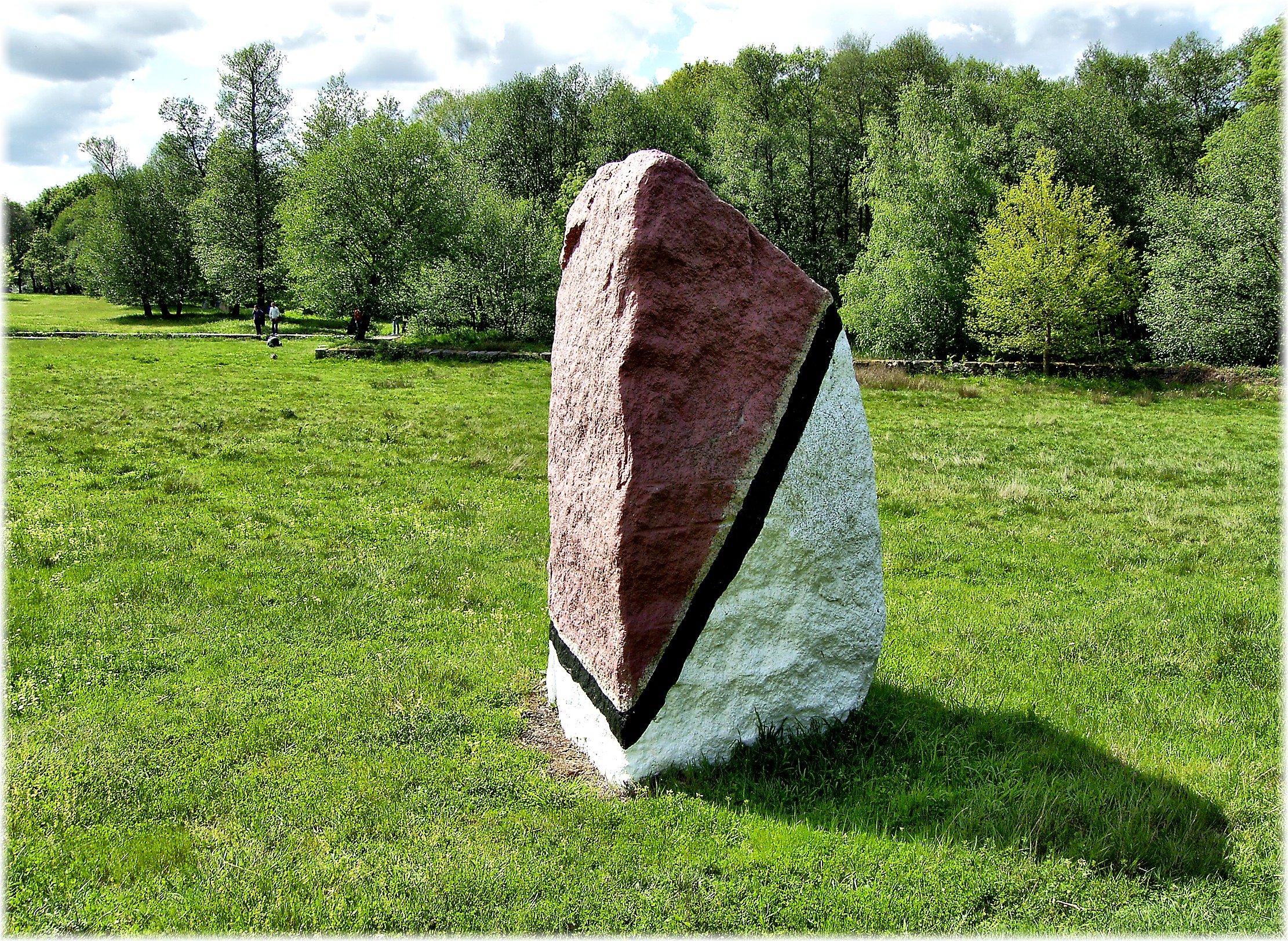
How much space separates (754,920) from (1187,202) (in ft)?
132

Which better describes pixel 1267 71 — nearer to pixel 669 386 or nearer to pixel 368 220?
pixel 368 220

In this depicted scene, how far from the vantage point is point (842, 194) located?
4912cm

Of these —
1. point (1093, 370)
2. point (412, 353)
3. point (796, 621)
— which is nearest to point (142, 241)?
point (412, 353)

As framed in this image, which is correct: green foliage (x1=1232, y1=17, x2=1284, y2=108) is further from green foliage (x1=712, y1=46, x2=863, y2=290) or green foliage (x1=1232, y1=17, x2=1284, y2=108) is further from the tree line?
green foliage (x1=712, y1=46, x2=863, y2=290)

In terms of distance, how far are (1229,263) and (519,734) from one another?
35180 millimetres

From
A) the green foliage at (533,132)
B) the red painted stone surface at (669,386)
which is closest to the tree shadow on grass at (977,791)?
the red painted stone surface at (669,386)

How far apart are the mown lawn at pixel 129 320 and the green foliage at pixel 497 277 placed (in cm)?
1121

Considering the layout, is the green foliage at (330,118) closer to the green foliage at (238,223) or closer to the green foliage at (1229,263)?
the green foliage at (238,223)

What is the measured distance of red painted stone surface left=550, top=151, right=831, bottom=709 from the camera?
4961 mm

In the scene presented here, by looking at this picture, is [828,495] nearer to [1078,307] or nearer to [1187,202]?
[1078,307]

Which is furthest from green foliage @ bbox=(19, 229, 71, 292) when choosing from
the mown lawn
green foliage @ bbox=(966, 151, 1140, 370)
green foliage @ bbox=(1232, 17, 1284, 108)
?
green foliage @ bbox=(1232, 17, 1284, 108)

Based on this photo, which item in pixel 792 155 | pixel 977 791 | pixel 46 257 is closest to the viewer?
pixel 977 791

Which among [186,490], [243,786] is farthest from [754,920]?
[186,490]

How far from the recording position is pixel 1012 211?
113 feet
